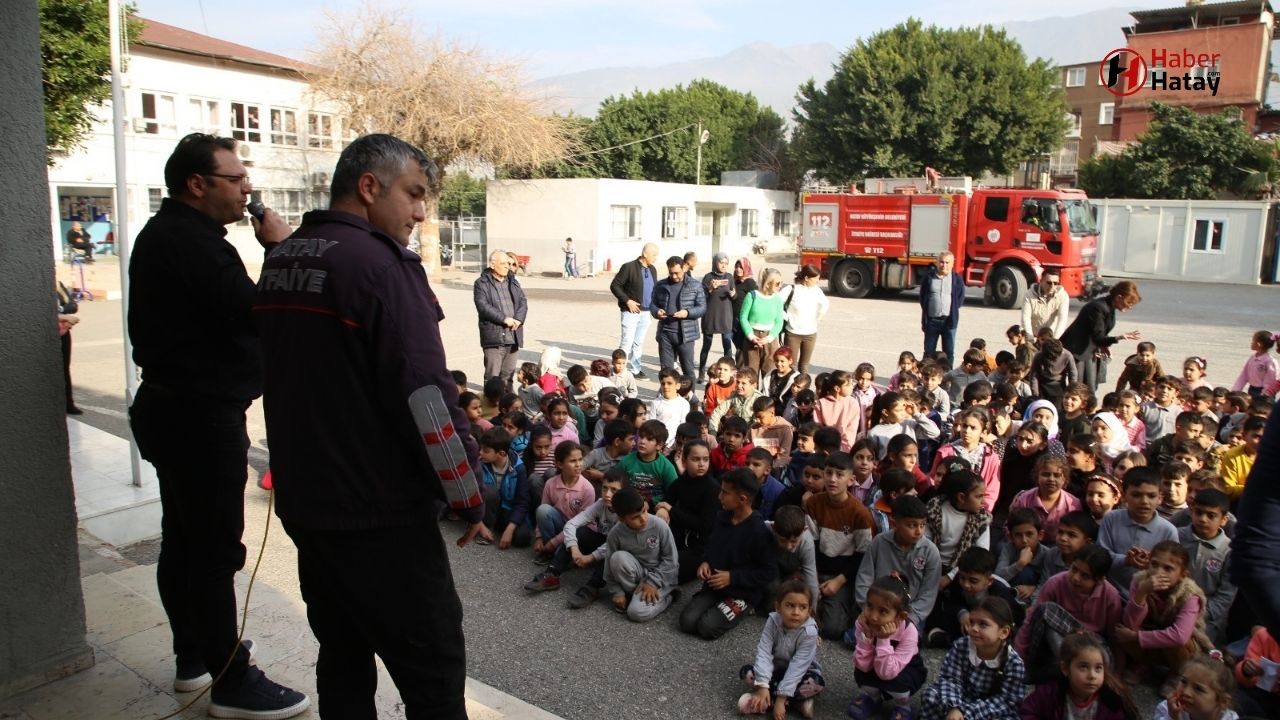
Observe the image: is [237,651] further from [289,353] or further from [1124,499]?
[1124,499]

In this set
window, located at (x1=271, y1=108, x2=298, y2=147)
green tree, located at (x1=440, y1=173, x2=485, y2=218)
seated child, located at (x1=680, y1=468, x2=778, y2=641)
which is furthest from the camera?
green tree, located at (x1=440, y1=173, x2=485, y2=218)

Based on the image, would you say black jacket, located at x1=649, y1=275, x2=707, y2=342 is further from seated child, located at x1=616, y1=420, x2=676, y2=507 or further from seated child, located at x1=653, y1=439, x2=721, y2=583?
seated child, located at x1=653, y1=439, x2=721, y2=583

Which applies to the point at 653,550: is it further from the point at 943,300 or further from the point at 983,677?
the point at 943,300

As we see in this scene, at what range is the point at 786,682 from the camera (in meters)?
3.81

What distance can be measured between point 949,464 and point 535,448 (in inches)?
109

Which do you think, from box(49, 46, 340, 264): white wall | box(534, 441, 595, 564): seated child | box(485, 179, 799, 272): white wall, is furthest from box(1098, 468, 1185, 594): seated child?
box(49, 46, 340, 264): white wall

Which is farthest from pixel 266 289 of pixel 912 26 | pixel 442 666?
pixel 912 26

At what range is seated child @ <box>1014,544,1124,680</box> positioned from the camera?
3.97 m

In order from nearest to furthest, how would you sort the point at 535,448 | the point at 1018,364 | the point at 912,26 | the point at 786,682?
the point at 786,682
the point at 535,448
the point at 1018,364
the point at 912,26

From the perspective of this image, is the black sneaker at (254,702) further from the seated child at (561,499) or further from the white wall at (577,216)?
the white wall at (577,216)

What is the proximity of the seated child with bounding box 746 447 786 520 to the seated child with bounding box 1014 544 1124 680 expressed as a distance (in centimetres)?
184

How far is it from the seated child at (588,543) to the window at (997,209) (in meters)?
16.2

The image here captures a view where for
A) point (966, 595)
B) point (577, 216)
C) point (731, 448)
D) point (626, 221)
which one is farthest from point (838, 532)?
point (626, 221)

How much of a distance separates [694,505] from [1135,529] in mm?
2378
